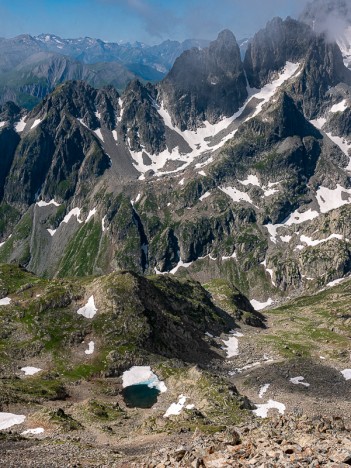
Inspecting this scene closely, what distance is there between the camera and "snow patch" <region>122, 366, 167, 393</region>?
4709 inches

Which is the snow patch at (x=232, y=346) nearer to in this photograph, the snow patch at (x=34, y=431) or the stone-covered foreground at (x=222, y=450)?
the snow patch at (x=34, y=431)

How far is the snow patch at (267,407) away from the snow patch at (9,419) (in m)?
47.8

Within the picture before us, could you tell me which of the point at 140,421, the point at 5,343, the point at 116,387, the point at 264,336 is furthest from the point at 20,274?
the point at 140,421

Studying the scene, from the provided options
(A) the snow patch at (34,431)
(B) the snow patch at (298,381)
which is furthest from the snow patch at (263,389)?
(A) the snow patch at (34,431)

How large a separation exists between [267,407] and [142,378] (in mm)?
34590

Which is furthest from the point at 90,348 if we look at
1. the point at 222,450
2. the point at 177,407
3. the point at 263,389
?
the point at 222,450

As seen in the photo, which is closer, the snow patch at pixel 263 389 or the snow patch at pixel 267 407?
the snow patch at pixel 267 407

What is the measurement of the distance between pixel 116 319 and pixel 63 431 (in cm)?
7158

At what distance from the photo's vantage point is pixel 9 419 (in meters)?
82.8

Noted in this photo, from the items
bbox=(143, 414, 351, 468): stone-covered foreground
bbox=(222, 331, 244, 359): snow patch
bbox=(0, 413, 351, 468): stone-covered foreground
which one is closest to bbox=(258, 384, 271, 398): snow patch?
bbox=(222, 331, 244, 359): snow patch

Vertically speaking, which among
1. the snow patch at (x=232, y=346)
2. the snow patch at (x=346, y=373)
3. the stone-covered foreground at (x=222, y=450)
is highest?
the stone-covered foreground at (x=222, y=450)

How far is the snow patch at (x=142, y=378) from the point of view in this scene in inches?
4709

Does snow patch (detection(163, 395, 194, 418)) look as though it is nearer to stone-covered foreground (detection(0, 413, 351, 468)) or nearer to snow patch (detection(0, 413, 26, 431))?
snow patch (detection(0, 413, 26, 431))

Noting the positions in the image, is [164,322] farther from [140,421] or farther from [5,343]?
[140,421]
